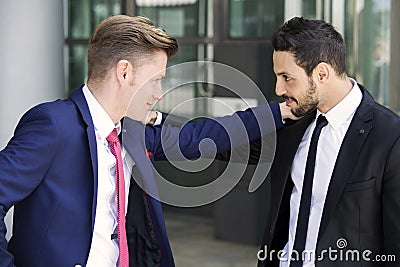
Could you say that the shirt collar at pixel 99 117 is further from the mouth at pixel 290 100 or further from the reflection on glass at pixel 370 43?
the reflection on glass at pixel 370 43

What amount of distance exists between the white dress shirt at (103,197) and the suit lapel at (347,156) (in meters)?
0.56

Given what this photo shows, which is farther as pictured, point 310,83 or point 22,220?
point 310,83

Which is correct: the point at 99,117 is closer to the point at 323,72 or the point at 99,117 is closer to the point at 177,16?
the point at 323,72

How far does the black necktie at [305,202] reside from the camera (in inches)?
85.9

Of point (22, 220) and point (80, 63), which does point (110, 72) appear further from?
point (80, 63)

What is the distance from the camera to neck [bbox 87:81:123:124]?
2.08m

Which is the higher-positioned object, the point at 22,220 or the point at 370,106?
the point at 370,106

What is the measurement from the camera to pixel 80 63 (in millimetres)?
7645

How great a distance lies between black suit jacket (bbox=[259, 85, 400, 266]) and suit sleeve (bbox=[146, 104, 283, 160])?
1.07 ft

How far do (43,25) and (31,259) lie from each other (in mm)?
2637

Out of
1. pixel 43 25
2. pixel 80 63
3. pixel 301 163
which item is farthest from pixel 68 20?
pixel 301 163

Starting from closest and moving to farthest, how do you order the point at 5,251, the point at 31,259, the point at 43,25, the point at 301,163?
the point at 5,251
the point at 31,259
the point at 301,163
the point at 43,25

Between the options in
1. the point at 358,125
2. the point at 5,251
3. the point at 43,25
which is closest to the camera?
the point at 5,251

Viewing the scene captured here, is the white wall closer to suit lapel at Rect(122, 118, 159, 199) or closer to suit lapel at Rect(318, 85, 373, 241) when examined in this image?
suit lapel at Rect(122, 118, 159, 199)
